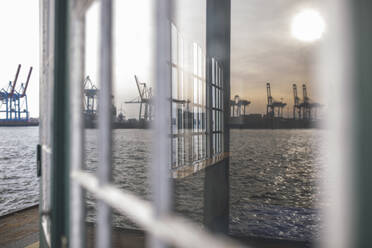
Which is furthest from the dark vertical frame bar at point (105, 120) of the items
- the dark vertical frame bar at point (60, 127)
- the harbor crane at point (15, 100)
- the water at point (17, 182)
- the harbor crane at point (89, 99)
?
the harbor crane at point (15, 100)

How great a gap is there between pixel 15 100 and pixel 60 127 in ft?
89.9

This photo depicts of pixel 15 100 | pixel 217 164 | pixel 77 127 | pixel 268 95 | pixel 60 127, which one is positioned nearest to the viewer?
pixel 77 127

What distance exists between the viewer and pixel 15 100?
982 inches

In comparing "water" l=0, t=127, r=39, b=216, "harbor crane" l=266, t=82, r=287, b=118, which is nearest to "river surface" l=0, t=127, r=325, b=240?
"water" l=0, t=127, r=39, b=216

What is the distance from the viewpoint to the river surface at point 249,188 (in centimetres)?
391

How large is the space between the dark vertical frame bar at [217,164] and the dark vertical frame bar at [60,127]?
7.26 ft

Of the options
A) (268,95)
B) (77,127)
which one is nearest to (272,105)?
(268,95)

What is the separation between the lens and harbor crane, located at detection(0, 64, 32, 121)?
73.9 feet

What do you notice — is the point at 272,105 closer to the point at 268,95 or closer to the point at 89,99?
the point at 268,95

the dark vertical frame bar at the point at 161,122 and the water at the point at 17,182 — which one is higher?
the dark vertical frame bar at the point at 161,122

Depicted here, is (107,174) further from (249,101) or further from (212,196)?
(249,101)

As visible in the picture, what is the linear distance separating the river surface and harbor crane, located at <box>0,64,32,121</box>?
7291mm

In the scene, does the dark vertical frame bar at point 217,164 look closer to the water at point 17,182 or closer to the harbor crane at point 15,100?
the water at point 17,182

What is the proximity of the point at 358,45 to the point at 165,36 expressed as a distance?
290 millimetres
